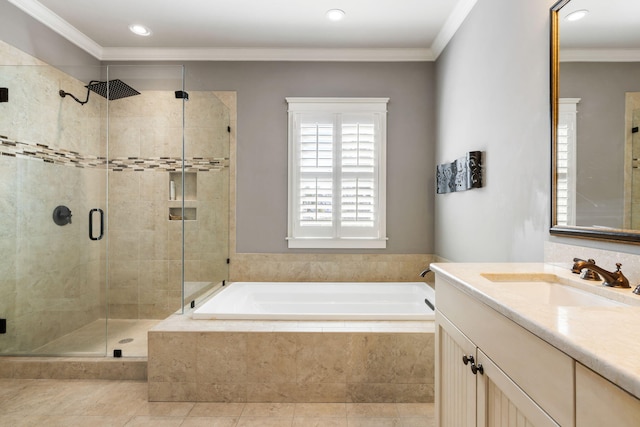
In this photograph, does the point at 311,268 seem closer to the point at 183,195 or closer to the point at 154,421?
the point at 183,195

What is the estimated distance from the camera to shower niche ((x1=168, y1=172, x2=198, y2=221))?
2.77 m

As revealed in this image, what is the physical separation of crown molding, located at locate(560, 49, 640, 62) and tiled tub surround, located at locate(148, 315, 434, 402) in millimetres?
1539

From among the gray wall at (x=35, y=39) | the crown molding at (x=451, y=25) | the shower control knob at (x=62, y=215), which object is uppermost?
the crown molding at (x=451, y=25)

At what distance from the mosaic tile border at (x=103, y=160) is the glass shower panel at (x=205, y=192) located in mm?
12

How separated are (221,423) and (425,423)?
1096 millimetres

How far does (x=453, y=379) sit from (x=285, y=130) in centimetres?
259

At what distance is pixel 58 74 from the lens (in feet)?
8.84

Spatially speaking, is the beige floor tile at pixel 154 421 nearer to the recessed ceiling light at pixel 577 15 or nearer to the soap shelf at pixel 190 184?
the soap shelf at pixel 190 184

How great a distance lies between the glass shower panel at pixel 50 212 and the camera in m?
2.42

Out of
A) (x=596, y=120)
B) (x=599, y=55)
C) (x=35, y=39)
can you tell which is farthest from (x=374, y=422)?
(x=35, y=39)

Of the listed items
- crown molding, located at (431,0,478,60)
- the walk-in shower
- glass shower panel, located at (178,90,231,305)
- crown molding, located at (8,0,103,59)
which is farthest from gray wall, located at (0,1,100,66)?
crown molding, located at (431,0,478,60)

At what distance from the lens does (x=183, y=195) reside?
8.79 ft

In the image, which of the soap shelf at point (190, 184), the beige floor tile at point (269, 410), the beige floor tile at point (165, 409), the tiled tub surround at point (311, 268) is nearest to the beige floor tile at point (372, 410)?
the beige floor tile at point (269, 410)

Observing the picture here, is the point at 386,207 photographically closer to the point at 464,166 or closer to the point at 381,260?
the point at 381,260
